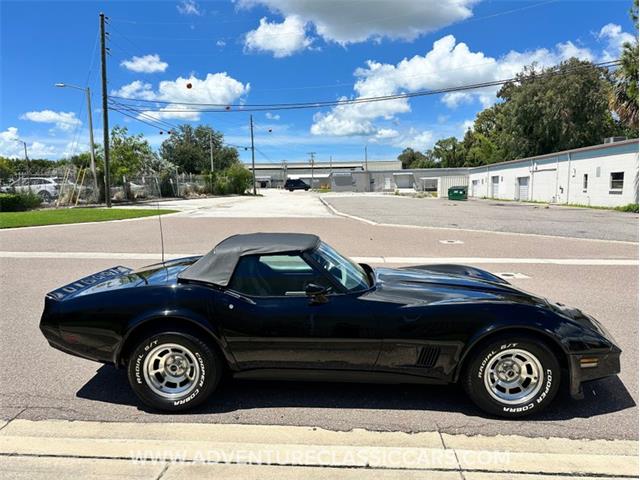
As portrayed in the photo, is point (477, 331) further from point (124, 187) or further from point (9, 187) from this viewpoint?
point (124, 187)

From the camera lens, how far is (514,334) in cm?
312

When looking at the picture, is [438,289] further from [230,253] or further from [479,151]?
[479,151]


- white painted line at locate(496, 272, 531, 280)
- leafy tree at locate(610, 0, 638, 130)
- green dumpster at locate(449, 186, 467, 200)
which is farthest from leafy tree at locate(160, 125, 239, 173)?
white painted line at locate(496, 272, 531, 280)

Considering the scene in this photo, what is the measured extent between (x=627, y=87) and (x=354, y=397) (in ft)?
82.0

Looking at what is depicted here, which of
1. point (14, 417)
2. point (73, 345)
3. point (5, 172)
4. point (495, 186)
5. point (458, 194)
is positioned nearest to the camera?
point (14, 417)

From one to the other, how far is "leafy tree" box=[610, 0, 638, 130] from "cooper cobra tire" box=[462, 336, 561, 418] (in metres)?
22.9

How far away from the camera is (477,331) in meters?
3.11

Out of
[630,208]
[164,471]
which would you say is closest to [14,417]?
[164,471]

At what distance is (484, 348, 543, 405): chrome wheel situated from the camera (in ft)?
10.3

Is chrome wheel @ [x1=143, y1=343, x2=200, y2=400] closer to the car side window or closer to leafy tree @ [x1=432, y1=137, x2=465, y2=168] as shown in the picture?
the car side window

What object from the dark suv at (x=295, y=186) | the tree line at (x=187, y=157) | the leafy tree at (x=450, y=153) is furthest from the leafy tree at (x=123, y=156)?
the leafy tree at (x=450, y=153)

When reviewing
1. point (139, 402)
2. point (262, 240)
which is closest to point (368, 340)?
point (262, 240)

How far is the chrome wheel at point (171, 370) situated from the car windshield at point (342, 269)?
1181mm

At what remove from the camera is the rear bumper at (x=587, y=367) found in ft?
10.2
